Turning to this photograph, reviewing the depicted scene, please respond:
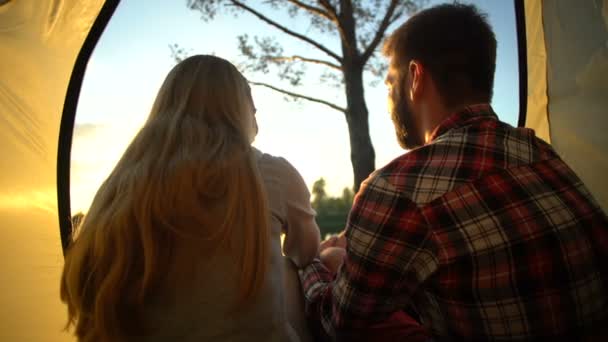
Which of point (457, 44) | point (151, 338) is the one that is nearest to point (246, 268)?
point (151, 338)

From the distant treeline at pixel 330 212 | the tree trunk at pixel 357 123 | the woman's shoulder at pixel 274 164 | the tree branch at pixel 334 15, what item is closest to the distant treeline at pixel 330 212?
the distant treeline at pixel 330 212

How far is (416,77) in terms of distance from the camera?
3.35ft

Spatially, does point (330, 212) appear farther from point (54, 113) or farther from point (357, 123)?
point (54, 113)

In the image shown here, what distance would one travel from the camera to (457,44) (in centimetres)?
98

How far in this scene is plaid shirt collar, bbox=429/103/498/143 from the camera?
0.89m

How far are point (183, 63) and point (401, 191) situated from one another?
0.87m

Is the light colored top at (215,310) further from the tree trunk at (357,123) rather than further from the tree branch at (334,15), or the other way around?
the tree branch at (334,15)

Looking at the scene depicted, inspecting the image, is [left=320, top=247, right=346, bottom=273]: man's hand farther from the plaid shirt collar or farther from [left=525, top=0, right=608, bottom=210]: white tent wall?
[left=525, top=0, right=608, bottom=210]: white tent wall

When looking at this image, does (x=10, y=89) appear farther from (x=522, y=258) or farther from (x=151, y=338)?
(x=522, y=258)

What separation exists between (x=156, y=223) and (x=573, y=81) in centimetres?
191

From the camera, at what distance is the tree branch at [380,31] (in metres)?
3.57

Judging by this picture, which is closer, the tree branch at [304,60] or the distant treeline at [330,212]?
the tree branch at [304,60]

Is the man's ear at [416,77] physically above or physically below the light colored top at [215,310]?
above

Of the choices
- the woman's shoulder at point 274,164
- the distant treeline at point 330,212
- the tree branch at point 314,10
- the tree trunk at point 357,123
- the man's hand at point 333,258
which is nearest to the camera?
the woman's shoulder at point 274,164
